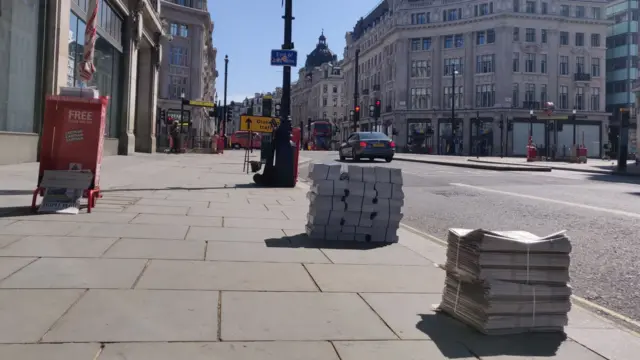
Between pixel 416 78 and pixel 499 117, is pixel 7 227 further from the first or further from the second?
pixel 416 78

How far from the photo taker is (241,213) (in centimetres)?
880

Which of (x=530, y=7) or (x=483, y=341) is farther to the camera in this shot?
(x=530, y=7)

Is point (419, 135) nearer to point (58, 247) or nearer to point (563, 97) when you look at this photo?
point (563, 97)

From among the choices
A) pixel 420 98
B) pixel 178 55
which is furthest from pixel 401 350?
pixel 420 98

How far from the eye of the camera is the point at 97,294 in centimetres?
399

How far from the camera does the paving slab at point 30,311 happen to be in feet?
10.3

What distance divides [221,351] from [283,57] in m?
10.7

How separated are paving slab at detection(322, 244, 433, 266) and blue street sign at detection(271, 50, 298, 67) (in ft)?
24.7

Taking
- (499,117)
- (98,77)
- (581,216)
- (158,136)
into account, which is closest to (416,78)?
(499,117)

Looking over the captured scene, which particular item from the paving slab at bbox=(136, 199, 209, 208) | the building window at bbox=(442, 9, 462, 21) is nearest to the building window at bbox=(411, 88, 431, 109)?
the building window at bbox=(442, 9, 462, 21)

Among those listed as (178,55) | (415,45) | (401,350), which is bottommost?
(401,350)

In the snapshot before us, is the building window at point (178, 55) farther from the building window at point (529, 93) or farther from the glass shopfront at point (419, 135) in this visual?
the building window at point (529, 93)

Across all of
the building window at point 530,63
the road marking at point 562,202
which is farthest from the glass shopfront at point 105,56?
the building window at point 530,63

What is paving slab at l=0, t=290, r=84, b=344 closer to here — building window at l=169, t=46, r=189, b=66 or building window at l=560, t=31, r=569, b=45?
building window at l=169, t=46, r=189, b=66
